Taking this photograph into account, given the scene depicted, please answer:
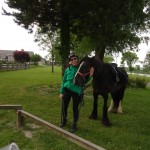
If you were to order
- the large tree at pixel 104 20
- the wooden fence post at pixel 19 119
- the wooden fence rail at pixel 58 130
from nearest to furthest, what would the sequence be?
1. the wooden fence rail at pixel 58 130
2. the wooden fence post at pixel 19 119
3. the large tree at pixel 104 20

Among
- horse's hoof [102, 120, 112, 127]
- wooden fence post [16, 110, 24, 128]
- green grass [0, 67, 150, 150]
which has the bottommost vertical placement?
green grass [0, 67, 150, 150]

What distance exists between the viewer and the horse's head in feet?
21.2

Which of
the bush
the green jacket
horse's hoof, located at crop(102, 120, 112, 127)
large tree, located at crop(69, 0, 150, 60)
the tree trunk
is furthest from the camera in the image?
the bush

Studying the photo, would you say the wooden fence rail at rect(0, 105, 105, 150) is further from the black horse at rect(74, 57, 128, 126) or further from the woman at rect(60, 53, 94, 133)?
the black horse at rect(74, 57, 128, 126)

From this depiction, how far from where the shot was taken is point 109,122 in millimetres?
7703

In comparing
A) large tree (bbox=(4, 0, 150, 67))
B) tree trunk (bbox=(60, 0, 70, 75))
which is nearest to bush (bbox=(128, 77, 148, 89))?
large tree (bbox=(4, 0, 150, 67))

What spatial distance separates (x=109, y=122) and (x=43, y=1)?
6.63 m

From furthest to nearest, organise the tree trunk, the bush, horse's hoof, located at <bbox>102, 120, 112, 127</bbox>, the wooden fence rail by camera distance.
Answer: the bush < the tree trunk < horse's hoof, located at <bbox>102, 120, 112, 127</bbox> < the wooden fence rail

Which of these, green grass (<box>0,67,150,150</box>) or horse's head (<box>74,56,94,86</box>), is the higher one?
horse's head (<box>74,56,94,86</box>)

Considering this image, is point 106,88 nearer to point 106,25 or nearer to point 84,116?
point 84,116

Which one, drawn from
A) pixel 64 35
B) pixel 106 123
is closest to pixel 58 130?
pixel 106 123

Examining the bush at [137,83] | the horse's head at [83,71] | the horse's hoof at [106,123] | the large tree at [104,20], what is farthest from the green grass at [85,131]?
the bush at [137,83]

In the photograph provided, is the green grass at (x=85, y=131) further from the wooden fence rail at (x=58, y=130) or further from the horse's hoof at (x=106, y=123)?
the wooden fence rail at (x=58, y=130)

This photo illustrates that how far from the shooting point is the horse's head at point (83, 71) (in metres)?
6.45
